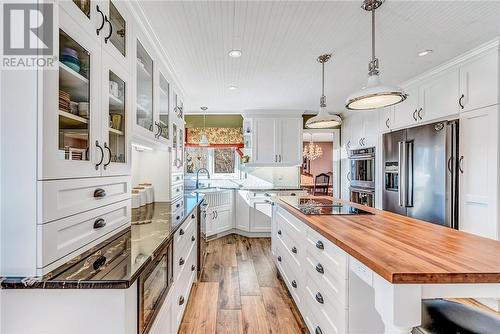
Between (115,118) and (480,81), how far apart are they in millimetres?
3190

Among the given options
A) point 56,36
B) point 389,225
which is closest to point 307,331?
point 389,225

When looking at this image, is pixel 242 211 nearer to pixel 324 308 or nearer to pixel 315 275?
pixel 315 275

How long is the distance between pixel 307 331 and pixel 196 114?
423 cm

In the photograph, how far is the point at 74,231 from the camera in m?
1.05

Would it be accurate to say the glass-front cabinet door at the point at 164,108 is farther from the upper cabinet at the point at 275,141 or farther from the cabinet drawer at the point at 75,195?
the upper cabinet at the point at 275,141

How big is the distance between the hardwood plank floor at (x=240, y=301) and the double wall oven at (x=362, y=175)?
197 centimetres

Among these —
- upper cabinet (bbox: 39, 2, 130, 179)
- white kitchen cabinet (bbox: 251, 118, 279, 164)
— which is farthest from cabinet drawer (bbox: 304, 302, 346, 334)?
white kitchen cabinet (bbox: 251, 118, 279, 164)

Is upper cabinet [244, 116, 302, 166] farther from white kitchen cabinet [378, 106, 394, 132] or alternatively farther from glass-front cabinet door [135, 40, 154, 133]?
glass-front cabinet door [135, 40, 154, 133]

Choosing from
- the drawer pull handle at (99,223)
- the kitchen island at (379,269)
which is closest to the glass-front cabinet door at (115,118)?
the drawer pull handle at (99,223)

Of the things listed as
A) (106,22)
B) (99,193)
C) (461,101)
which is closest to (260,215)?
(461,101)

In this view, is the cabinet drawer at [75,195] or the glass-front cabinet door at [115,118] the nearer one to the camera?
the cabinet drawer at [75,195]

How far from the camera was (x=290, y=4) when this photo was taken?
1.71m

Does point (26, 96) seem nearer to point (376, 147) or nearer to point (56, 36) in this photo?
point (56, 36)

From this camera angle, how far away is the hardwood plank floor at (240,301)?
1986 mm
